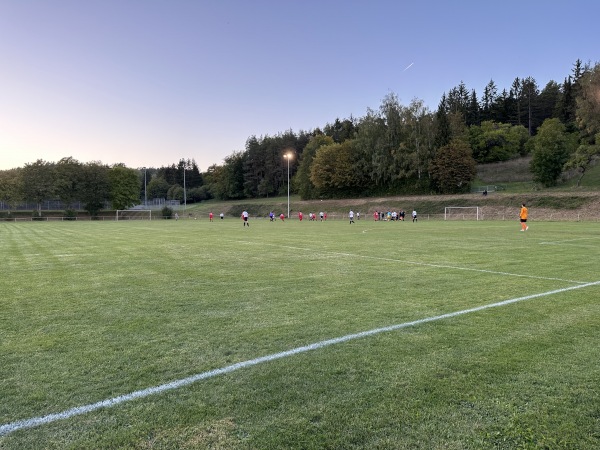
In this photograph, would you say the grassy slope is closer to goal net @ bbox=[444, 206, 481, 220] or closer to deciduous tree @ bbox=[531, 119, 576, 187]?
goal net @ bbox=[444, 206, 481, 220]

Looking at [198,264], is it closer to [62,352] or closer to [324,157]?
[62,352]

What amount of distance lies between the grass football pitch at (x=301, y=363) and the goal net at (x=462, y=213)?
48.1m

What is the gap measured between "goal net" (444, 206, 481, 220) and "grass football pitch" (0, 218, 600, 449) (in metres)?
48.1

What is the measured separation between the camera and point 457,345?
474 cm

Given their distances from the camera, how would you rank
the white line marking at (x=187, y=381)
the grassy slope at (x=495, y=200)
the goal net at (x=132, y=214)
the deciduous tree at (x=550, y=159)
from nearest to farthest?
the white line marking at (x=187, y=381)
the grassy slope at (x=495, y=200)
the deciduous tree at (x=550, y=159)
the goal net at (x=132, y=214)

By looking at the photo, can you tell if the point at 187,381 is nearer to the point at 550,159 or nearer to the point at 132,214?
the point at 550,159

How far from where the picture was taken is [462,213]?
56188 mm

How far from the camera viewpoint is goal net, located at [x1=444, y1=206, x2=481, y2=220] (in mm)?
54131

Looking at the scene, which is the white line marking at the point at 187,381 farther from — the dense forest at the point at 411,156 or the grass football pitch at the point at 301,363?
the dense forest at the point at 411,156

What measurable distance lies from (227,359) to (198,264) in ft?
25.7

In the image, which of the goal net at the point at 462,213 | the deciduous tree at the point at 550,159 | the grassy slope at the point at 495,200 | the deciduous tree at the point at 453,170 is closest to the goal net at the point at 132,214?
the grassy slope at the point at 495,200

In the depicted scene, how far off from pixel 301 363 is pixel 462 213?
56.7m

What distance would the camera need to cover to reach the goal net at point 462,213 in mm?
54131

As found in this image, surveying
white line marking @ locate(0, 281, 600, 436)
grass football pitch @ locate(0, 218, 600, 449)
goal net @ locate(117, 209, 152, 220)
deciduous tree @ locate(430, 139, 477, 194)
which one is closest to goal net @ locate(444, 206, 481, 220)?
deciduous tree @ locate(430, 139, 477, 194)
